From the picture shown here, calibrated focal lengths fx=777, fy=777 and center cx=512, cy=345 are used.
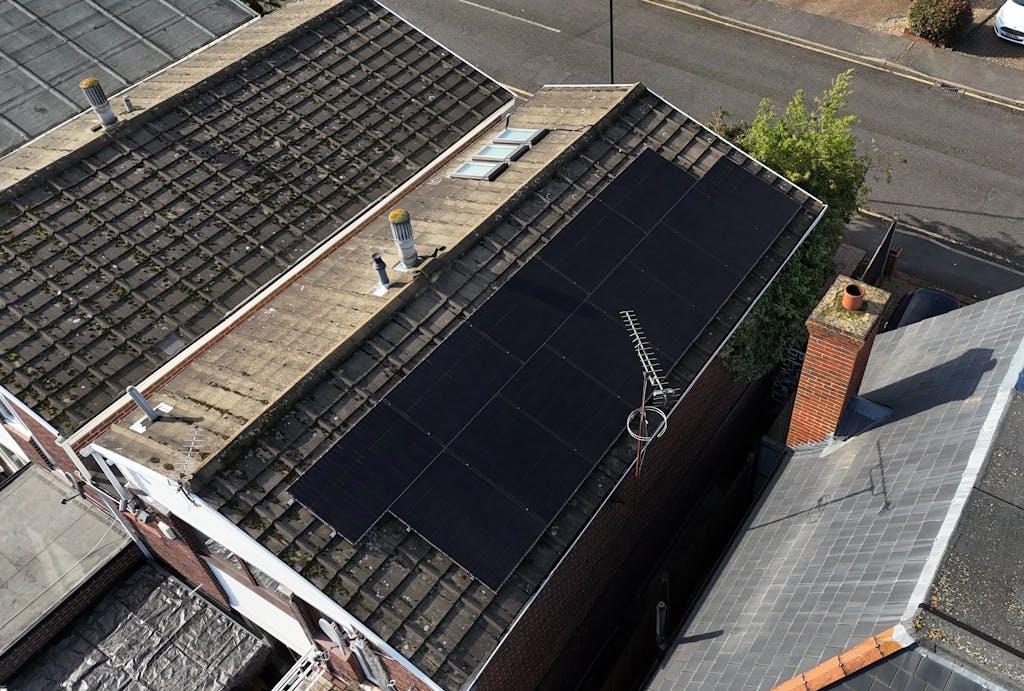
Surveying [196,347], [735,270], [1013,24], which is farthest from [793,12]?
[196,347]

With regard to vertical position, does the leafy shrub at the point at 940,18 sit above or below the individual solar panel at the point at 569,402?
above

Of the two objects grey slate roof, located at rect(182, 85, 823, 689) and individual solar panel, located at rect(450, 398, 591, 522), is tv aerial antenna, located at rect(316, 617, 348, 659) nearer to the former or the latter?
grey slate roof, located at rect(182, 85, 823, 689)

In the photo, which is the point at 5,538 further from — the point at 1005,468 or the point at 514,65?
the point at 514,65

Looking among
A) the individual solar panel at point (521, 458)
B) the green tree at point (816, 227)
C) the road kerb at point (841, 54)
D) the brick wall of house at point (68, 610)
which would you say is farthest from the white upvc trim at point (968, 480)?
the road kerb at point (841, 54)

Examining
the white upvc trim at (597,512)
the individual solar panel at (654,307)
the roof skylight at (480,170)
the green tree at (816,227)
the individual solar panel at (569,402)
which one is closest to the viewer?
the white upvc trim at (597,512)

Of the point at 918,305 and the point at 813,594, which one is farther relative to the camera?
the point at 918,305

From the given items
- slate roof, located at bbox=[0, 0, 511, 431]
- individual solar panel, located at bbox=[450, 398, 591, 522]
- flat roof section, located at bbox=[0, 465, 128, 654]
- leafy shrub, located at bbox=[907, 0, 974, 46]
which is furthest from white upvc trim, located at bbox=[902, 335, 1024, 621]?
leafy shrub, located at bbox=[907, 0, 974, 46]

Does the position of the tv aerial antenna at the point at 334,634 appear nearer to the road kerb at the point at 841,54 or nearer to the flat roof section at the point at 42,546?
the flat roof section at the point at 42,546
